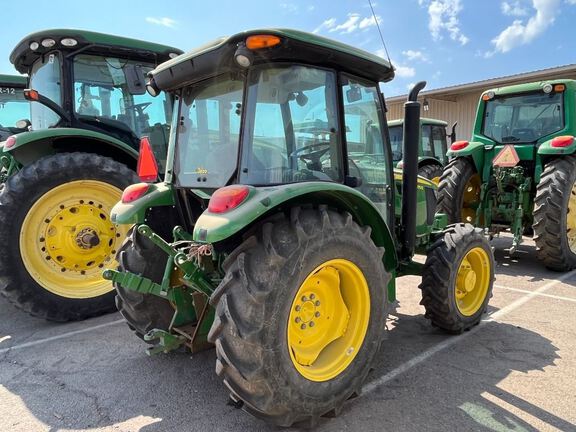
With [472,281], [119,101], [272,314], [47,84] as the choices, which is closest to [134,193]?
[272,314]

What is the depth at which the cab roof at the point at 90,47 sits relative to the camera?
14.4 feet

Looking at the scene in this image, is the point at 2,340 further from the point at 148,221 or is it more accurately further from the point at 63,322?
the point at 148,221

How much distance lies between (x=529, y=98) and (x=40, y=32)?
6.34m

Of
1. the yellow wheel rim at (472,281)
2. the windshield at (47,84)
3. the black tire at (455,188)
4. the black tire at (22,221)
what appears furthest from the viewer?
the black tire at (455,188)

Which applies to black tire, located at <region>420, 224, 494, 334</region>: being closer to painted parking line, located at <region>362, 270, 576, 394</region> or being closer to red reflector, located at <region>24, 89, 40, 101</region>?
painted parking line, located at <region>362, 270, 576, 394</region>

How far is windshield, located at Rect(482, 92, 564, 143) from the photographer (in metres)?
6.06

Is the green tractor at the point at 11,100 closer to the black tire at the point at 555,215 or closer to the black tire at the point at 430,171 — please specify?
the black tire at the point at 430,171

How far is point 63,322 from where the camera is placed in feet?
13.4

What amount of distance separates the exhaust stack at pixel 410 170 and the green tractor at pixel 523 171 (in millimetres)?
3145

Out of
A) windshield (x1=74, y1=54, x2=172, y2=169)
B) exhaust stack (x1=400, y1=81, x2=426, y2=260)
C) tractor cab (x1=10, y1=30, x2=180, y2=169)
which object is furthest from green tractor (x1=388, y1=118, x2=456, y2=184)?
exhaust stack (x1=400, y1=81, x2=426, y2=260)

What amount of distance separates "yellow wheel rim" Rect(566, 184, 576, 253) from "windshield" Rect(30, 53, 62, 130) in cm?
633

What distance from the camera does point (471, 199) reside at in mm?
6789

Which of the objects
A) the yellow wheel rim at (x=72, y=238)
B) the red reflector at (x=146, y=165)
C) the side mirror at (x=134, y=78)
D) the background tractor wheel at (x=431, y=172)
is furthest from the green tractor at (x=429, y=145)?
the red reflector at (x=146, y=165)

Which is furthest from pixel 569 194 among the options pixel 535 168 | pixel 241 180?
pixel 241 180
